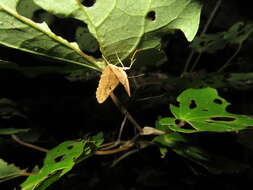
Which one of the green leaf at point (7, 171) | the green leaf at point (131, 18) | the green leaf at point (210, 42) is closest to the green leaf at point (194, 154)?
the green leaf at point (131, 18)

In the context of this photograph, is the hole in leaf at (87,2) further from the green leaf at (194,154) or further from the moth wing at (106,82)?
the green leaf at (194,154)

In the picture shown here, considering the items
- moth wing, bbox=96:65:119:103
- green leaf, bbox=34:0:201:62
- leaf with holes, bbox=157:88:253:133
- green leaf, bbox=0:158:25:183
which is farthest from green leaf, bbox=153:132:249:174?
green leaf, bbox=0:158:25:183

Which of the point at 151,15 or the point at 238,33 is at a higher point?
the point at 151,15

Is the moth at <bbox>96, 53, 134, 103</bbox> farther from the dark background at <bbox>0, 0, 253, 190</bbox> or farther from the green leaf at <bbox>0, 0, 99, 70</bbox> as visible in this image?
the dark background at <bbox>0, 0, 253, 190</bbox>

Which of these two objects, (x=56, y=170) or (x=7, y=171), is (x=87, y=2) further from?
(x=7, y=171)

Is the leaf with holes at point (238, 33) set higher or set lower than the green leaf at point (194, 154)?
higher

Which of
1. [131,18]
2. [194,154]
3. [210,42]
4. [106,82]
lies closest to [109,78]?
[106,82]
